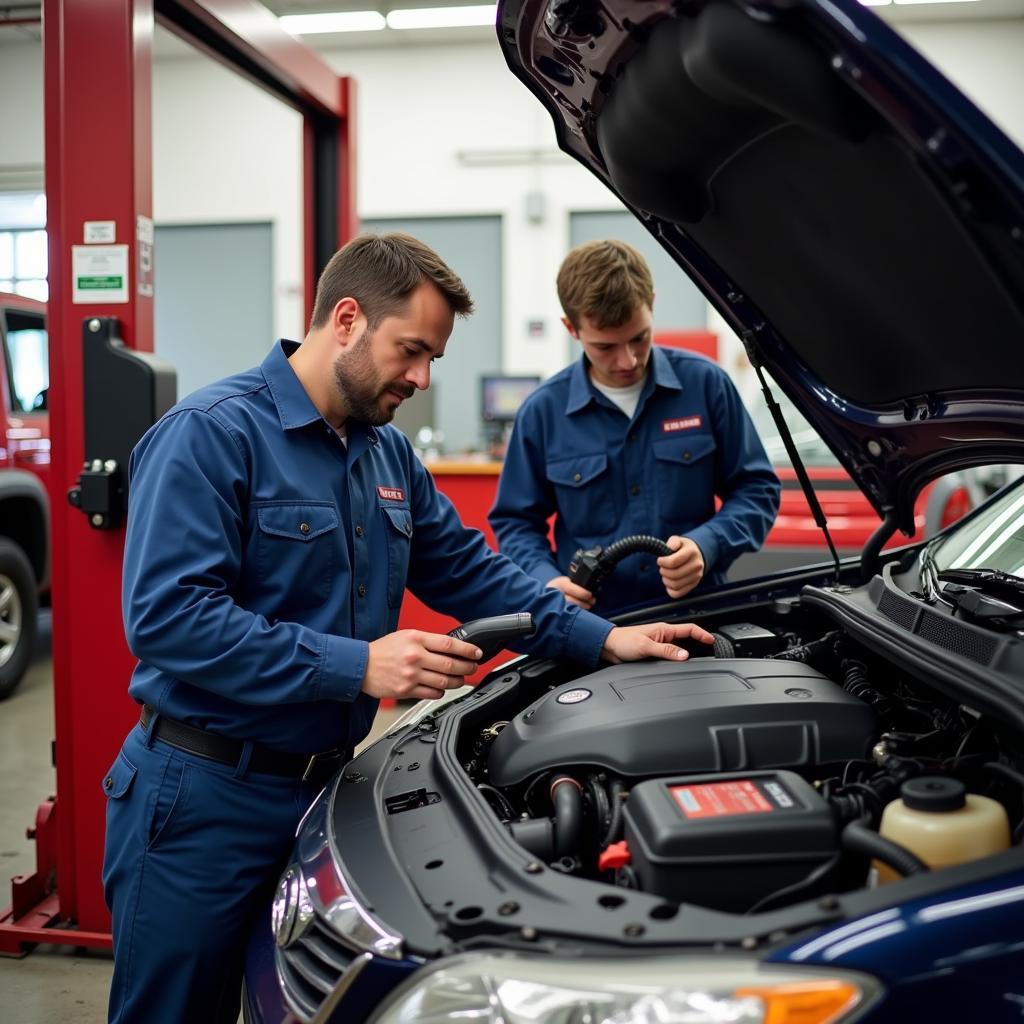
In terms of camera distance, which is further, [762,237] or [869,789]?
[762,237]

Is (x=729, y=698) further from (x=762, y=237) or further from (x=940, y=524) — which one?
(x=940, y=524)

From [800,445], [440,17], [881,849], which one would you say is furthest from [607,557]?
[440,17]

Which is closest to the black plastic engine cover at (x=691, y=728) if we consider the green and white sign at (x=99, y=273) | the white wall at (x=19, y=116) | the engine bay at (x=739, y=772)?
the engine bay at (x=739, y=772)

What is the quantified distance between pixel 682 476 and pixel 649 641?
0.76 metres

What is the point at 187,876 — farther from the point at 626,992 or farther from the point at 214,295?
the point at 214,295

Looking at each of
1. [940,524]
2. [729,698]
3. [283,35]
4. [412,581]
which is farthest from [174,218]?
[729,698]

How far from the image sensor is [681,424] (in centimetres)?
236

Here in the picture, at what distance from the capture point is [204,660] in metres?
1.37

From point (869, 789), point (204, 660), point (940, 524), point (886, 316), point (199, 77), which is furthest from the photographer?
point (199, 77)

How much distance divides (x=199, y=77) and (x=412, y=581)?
8643 mm

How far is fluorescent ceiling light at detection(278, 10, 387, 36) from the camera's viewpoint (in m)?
8.15

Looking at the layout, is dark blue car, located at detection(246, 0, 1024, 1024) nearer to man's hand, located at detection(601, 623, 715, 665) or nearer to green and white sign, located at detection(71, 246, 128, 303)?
man's hand, located at detection(601, 623, 715, 665)

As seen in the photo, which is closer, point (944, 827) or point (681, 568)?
point (944, 827)

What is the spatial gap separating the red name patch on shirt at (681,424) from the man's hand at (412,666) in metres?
1.08
